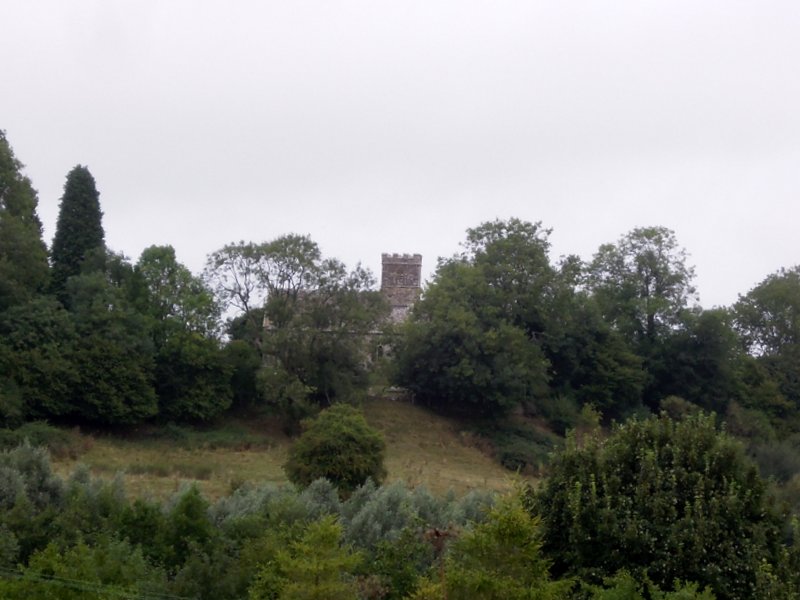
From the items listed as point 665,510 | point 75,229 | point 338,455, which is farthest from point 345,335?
point 665,510

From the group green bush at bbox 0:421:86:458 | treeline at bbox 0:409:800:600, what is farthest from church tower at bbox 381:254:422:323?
treeline at bbox 0:409:800:600

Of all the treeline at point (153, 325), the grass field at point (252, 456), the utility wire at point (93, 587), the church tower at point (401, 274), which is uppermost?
the church tower at point (401, 274)

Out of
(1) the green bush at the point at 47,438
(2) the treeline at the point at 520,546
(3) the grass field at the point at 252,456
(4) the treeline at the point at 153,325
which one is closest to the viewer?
(2) the treeline at the point at 520,546

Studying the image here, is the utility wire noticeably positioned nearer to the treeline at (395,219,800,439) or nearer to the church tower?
the treeline at (395,219,800,439)

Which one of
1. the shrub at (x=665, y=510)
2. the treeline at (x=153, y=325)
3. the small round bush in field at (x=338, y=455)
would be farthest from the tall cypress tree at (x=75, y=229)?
the shrub at (x=665, y=510)

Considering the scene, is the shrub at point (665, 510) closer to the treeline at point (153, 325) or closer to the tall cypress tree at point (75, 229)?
the treeline at point (153, 325)

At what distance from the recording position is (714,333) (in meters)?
60.1

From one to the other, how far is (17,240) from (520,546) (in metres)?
34.8

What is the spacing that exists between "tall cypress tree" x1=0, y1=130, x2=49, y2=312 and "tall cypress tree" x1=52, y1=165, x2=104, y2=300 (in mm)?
1652

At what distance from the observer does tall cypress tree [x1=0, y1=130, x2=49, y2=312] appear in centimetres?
4541

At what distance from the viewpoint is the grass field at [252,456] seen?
121 ft

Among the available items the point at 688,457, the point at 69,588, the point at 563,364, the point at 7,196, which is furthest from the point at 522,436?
the point at 69,588

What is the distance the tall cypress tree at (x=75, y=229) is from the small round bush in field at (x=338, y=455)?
2243 centimetres

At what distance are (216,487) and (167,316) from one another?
18040 millimetres
